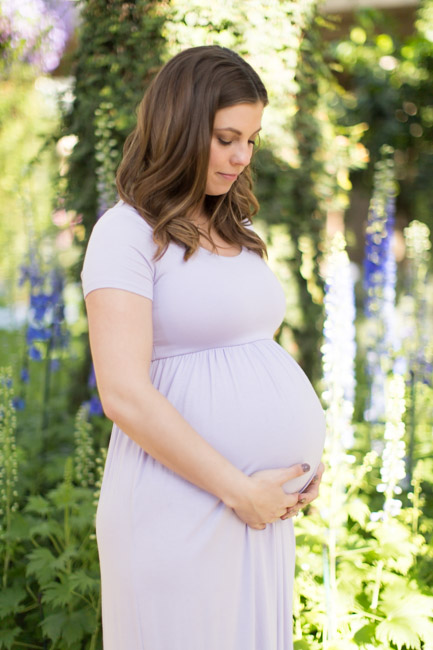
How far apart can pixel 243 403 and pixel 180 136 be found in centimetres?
61

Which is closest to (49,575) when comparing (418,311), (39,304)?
(39,304)

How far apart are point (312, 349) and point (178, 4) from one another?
6.11 ft

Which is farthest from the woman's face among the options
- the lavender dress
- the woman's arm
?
the woman's arm

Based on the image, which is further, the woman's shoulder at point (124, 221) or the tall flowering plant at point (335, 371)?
the tall flowering plant at point (335, 371)

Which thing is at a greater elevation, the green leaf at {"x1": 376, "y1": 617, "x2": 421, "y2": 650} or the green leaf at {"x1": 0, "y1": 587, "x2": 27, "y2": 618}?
the green leaf at {"x1": 0, "y1": 587, "x2": 27, "y2": 618}

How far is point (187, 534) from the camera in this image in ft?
4.71

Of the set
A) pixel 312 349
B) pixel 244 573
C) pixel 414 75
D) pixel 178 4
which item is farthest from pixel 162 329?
pixel 414 75

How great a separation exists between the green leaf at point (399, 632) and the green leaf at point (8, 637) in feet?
3.99

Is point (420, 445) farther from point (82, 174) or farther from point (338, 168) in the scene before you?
point (82, 174)

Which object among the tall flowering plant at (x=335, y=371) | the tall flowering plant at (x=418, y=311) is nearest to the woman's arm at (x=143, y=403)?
the tall flowering plant at (x=335, y=371)

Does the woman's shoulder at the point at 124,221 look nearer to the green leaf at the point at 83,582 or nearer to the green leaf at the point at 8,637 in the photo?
the green leaf at the point at 83,582

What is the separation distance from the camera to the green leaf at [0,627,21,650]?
7.41 feet

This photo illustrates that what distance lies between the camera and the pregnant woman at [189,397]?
4.50 feet

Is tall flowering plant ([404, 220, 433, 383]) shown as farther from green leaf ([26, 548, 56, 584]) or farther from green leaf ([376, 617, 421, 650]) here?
green leaf ([26, 548, 56, 584])
